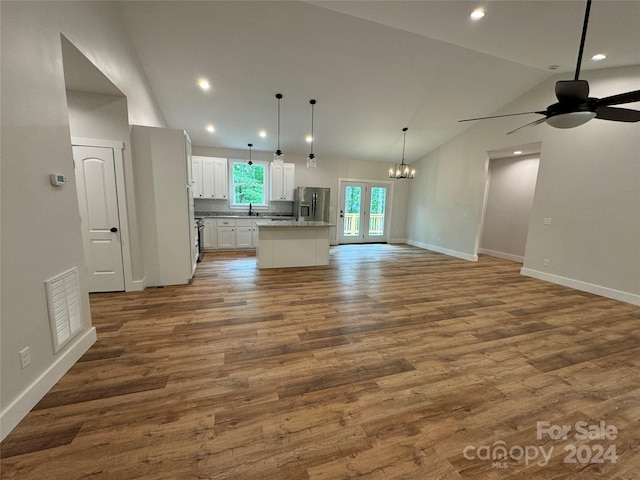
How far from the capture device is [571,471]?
1.36 m

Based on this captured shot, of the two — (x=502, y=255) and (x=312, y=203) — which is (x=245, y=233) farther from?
(x=502, y=255)

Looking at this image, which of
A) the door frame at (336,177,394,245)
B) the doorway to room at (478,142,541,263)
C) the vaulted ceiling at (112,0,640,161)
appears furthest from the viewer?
the door frame at (336,177,394,245)

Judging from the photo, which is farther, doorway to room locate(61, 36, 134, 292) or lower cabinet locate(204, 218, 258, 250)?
lower cabinet locate(204, 218, 258, 250)

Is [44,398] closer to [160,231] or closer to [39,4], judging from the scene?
[160,231]

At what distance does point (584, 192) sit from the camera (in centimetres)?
430

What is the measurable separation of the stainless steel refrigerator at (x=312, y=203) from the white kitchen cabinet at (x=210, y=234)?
2.20 meters

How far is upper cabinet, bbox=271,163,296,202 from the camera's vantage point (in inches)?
278

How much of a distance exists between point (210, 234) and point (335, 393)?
561cm

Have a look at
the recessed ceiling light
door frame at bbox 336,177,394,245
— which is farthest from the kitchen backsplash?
the recessed ceiling light

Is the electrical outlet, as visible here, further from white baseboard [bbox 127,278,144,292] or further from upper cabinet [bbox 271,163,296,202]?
upper cabinet [bbox 271,163,296,202]

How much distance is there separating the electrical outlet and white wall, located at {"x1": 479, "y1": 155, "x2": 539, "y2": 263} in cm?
837

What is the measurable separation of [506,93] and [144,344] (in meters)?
7.24

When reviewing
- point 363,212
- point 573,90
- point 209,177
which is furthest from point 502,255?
point 209,177

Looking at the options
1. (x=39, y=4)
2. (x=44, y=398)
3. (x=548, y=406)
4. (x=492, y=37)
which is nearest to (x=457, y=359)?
(x=548, y=406)
